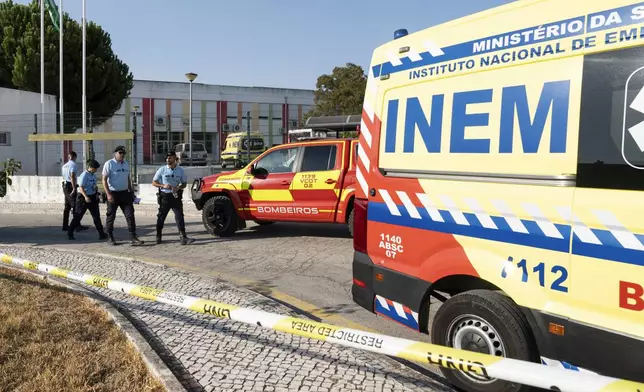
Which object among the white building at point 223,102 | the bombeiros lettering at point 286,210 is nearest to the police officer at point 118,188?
the bombeiros lettering at point 286,210

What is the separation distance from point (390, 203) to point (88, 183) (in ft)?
26.5

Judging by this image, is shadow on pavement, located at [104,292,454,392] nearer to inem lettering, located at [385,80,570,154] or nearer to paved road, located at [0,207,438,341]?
paved road, located at [0,207,438,341]

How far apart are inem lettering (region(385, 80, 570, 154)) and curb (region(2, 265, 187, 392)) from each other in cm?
220

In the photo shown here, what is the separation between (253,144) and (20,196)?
11.9m

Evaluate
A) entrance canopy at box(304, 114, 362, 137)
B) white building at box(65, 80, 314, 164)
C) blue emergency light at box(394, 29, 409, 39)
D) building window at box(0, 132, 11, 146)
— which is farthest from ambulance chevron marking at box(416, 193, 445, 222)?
white building at box(65, 80, 314, 164)

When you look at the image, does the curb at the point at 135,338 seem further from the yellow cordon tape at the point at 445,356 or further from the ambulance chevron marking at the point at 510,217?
the ambulance chevron marking at the point at 510,217

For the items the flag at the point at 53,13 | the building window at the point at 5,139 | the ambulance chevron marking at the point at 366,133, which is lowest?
the ambulance chevron marking at the point at 366,133

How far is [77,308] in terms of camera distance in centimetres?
489

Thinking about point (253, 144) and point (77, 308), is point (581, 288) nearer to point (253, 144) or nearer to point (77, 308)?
point (77, 308)

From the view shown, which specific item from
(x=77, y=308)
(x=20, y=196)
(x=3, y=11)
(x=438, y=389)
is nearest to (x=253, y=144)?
(x=20, y=196)

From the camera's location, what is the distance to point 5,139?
2186 cm

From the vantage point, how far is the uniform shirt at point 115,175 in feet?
29.9

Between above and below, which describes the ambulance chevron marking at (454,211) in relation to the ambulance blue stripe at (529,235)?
above

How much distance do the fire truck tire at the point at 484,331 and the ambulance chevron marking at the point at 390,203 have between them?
2.54 ft
